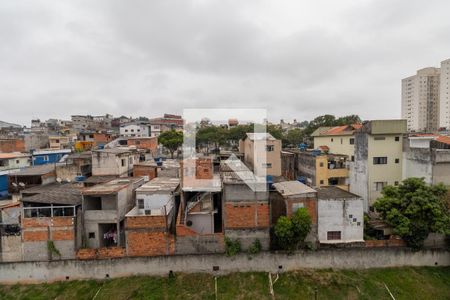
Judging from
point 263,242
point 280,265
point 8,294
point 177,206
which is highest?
point 177,206

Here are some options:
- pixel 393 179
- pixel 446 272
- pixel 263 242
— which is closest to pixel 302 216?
pixel 263 242

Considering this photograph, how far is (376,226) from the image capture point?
16875 mm

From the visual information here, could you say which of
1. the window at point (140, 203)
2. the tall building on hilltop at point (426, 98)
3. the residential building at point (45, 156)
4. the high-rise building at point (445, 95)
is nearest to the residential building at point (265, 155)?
the window at point (140, 203)

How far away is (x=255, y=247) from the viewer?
49.3 ft

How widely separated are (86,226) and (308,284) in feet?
45.3

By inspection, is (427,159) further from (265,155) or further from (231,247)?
(231,247)

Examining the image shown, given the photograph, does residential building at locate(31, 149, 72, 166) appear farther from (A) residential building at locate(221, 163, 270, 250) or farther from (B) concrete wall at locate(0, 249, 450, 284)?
(A) residential building at locate(221, 163, 270, 250)

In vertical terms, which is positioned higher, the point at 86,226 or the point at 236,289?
the point at 86,226

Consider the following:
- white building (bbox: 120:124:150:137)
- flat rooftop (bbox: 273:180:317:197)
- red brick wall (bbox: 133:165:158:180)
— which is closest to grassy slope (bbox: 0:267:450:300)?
flat rooftop (bbox: 273:180:317:197)

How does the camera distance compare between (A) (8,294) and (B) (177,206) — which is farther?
(B) (177,206)

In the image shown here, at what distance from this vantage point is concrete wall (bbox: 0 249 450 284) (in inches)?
587

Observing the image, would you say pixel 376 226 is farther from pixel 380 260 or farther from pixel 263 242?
pixel 263 242

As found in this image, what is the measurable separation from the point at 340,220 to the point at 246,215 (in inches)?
236

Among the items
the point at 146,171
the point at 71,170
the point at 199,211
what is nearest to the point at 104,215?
the point at 199,211
